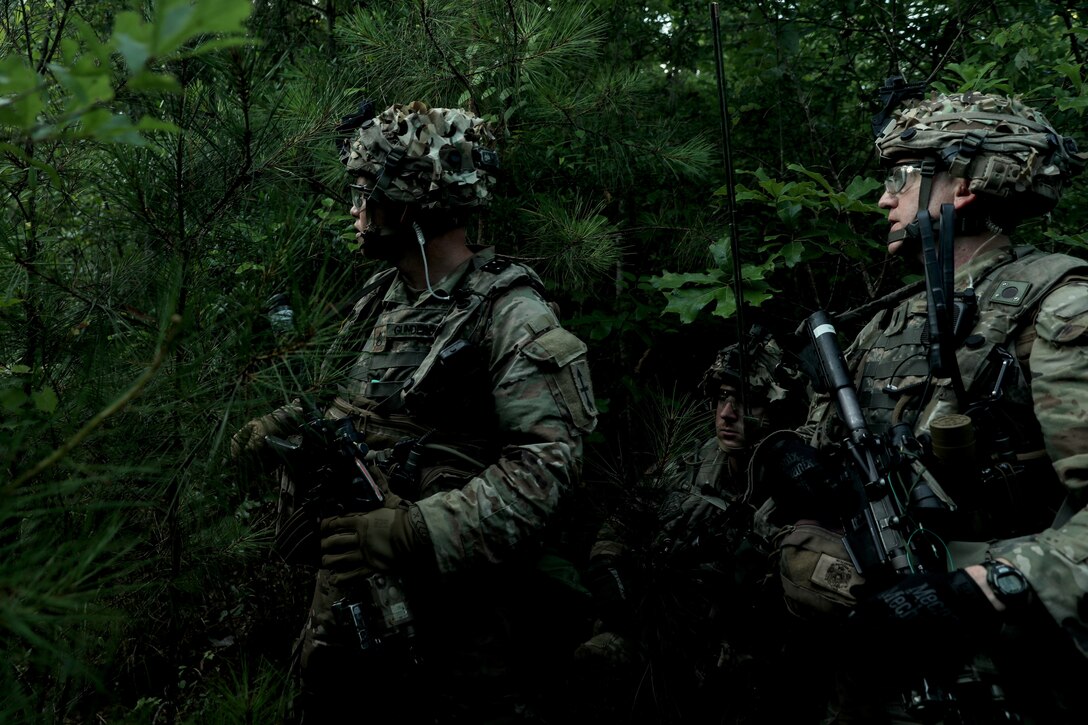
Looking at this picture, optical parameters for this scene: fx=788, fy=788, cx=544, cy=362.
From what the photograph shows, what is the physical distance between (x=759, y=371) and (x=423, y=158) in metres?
1.98

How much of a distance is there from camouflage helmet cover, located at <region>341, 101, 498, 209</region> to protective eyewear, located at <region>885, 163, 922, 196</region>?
1.35 metres

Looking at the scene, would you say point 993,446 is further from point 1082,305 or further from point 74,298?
point 74,298

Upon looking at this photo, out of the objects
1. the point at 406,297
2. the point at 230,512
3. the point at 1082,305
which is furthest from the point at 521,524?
the point at 1082,305

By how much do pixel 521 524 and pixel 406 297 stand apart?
37.0 inches

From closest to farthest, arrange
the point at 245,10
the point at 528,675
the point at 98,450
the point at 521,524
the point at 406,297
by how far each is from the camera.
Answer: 1. the point at 245,10
2. the point at 98,450
3. the point at 521,524
4. the point at 528,675
5. the point at 406,297

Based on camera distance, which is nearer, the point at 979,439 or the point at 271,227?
the point at 271,227

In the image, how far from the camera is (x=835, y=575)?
2221 millimetres

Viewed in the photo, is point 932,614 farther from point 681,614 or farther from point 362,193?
point 362,193

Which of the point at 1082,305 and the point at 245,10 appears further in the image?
the point at 1082,305

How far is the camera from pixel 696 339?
4711 millimetres

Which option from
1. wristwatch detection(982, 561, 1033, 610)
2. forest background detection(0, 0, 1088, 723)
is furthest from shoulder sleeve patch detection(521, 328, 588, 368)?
wristwatch detection(982, 561, 1033, 610)

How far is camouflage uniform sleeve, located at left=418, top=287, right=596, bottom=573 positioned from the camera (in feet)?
7.19

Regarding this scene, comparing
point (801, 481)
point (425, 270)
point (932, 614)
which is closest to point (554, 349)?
point (425, 270)

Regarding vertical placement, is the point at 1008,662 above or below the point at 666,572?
above
